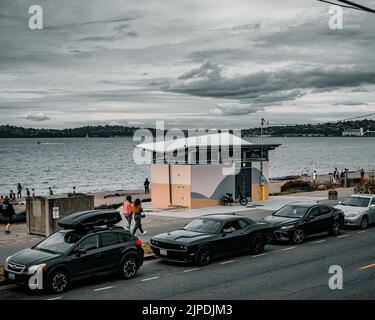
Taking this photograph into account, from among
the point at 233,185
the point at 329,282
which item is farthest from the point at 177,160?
the point at 329,282

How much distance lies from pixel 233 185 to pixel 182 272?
18519 millimetres

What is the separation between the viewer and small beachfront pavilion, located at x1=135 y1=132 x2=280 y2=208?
1259 inches

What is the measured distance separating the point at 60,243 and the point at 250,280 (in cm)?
519

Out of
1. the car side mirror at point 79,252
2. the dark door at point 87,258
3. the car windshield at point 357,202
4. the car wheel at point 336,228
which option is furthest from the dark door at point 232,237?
the car windshield at point 357,202

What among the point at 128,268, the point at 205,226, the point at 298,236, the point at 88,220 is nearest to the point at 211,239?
the point at 205,226

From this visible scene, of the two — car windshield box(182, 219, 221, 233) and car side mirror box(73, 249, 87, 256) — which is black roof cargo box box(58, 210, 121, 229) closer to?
car side mirror box(73, 249, 87, 256)

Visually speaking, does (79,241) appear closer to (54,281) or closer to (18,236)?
(54,281)

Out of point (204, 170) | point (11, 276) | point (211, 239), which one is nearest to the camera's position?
point (11, 276)

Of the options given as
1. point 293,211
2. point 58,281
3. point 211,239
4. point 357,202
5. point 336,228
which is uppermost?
point 293,211

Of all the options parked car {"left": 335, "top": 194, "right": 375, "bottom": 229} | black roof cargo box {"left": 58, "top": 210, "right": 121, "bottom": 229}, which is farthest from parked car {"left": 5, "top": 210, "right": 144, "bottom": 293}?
parked car {"left": 335, "top": 194, "right": 375, "bottom": 229}

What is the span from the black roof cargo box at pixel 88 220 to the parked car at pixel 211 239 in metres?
1.92

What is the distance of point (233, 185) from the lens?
34031 mm

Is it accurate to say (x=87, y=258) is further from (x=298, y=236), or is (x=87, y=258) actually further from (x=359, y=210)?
(x=359, y=210)

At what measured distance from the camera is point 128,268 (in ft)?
49.2
